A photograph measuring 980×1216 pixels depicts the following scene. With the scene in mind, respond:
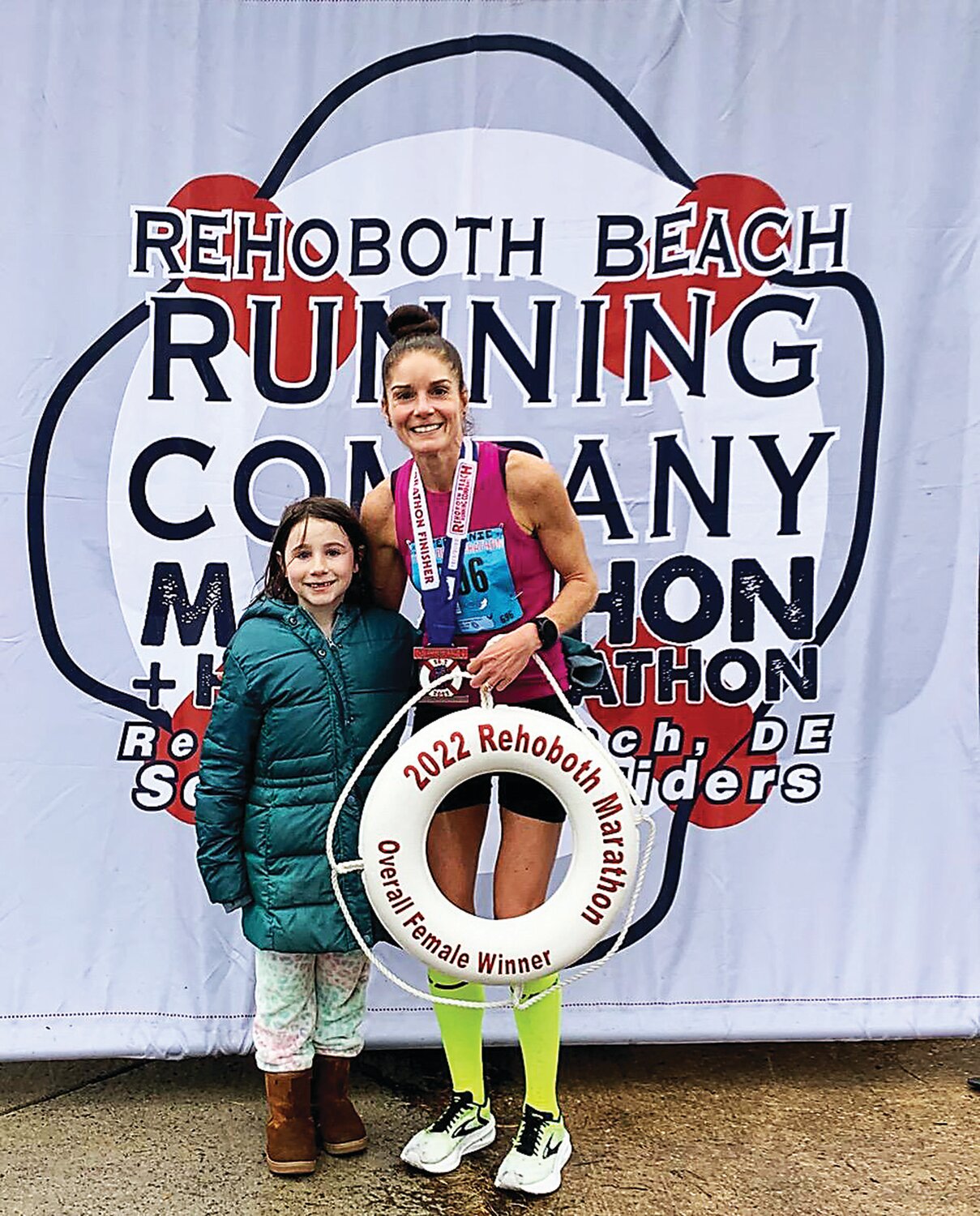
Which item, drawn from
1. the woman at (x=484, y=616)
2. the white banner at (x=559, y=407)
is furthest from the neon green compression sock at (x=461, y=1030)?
the white banner at (x=559, y=407)

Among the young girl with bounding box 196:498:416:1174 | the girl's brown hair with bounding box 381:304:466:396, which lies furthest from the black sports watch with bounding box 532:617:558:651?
the girl's brown hair with bounding box 381:304:466:396

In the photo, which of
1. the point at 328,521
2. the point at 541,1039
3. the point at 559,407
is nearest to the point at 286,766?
the point at 328,521

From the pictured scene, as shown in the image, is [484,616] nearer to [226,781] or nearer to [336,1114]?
[226,781]

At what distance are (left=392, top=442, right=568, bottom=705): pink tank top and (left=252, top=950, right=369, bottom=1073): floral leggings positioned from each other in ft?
1.96

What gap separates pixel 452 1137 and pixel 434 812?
0.67m

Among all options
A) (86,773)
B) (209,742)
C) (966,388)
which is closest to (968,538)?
(966,388)

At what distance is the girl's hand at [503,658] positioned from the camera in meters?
2.33

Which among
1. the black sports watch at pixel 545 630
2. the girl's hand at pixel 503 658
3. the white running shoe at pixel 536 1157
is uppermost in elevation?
the black sports watch at pixel 545 630

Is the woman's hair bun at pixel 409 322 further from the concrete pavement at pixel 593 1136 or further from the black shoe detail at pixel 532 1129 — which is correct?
the concrete pavement at pixel 593 1136

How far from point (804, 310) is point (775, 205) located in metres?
0.23

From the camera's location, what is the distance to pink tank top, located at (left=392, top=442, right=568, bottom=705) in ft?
7.87

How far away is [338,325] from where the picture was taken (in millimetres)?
2922

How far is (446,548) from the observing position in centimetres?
240

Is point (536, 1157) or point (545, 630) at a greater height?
point (545, 630)
